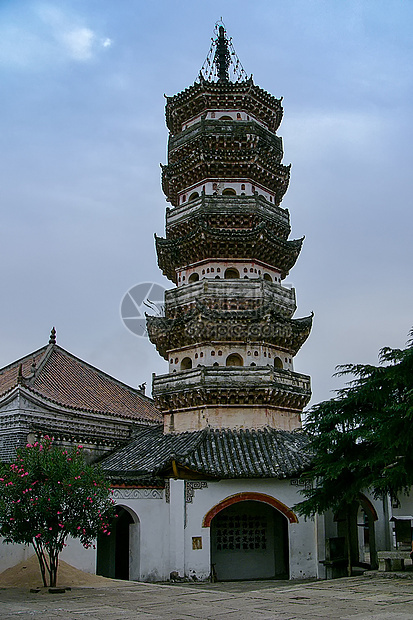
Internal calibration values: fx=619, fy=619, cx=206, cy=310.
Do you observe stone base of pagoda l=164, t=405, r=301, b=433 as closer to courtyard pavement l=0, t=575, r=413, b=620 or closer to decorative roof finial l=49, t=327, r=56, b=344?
courtyard pavement l=0, t=575, r=413, b=620

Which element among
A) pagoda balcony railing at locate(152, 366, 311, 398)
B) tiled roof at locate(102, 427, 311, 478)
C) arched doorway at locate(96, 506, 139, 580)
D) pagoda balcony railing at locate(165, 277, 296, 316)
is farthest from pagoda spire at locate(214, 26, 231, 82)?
arched doorway at locate(96, 506, 139, 580)

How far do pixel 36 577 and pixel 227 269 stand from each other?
48.2 feet

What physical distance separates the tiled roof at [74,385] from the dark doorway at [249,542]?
8424mm

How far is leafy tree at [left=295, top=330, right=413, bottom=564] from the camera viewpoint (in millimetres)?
17344

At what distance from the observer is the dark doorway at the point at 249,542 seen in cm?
2300

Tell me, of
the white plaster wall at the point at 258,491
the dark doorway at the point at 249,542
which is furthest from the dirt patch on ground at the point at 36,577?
the dark doorway at the point at 249,542

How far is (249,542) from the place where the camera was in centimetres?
2348

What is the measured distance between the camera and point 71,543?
65.8ft

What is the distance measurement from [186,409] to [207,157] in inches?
458

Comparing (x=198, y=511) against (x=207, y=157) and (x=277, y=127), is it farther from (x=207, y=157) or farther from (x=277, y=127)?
(x=277, y=127)

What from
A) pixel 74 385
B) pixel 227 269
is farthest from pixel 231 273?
pixel 74 385

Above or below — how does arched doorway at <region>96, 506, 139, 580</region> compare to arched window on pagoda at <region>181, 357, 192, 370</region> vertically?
below

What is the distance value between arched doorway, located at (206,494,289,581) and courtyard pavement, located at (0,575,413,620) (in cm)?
588

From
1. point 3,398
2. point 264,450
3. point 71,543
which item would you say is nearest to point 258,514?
point 264,450
